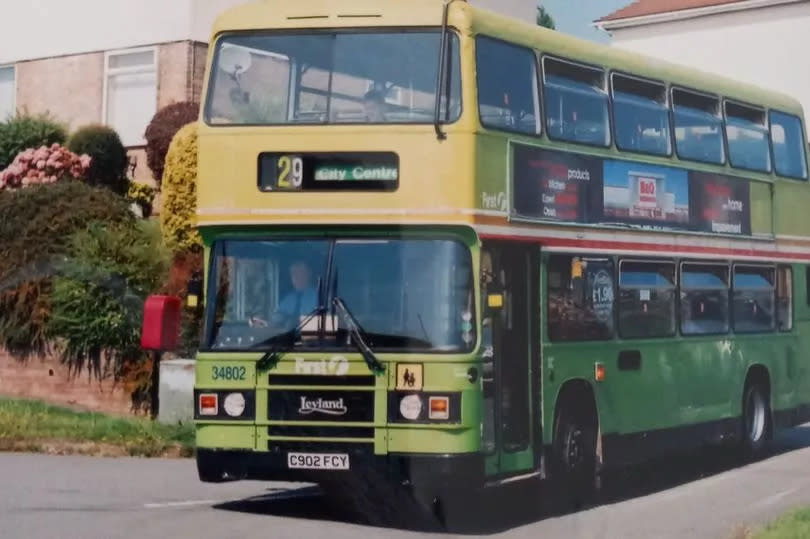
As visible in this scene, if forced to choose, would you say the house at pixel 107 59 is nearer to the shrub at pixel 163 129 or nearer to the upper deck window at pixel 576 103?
the shrub at pixel 163 129

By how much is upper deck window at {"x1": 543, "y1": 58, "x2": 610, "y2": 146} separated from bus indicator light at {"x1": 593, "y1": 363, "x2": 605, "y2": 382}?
2100mm

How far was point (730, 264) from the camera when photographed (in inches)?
800

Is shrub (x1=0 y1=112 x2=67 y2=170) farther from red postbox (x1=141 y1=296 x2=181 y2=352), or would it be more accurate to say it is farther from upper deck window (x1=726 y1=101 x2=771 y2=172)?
red postbox (x1=141 y1=296 x2=181 y2=352)

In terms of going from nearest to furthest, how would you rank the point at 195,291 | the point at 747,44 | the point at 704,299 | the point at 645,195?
the point at 195,291
the point at 645,195
the point at 704,299
the point at 747,44

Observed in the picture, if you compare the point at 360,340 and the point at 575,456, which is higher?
the point at 360,340

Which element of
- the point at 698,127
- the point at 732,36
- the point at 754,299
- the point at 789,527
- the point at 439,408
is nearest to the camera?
the point at 789,527

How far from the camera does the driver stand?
48.4ft

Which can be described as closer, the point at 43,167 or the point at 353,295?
the point at 353,295

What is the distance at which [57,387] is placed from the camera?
24.1 m

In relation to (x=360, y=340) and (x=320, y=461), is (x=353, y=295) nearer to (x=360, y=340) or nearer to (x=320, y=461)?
(x=360, y=340)

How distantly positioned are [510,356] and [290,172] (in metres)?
2.48

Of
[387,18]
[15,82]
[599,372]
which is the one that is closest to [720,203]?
[599,372]

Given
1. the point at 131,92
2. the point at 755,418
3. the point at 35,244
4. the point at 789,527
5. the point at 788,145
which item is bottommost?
the point at 789,527

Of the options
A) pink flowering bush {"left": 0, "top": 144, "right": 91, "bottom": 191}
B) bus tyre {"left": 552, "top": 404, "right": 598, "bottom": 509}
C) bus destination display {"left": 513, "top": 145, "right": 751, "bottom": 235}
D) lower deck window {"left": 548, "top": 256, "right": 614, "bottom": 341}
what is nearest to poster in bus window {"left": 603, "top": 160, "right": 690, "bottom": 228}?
bus destination display {"left": 513, "top": 145, "right": 751, "bottom": 235}
